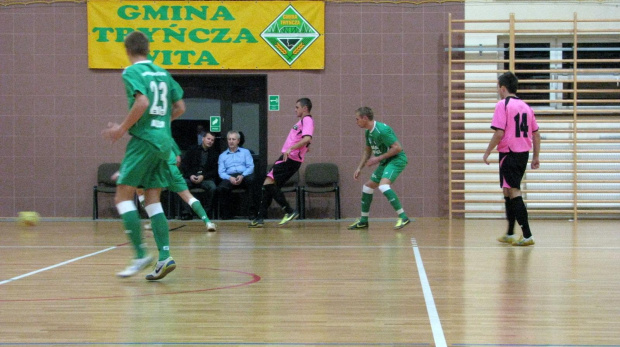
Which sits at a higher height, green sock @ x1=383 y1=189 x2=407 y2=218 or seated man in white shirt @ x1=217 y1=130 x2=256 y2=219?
seated man in white shirt @ x1=217 y1=130 x2=256 y2=219

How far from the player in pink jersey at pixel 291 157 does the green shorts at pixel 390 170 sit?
0.92 m

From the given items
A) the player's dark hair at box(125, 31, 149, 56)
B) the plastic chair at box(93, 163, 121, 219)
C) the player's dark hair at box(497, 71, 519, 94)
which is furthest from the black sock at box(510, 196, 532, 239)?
the plastic chair at box(93, 163, 121, 219)

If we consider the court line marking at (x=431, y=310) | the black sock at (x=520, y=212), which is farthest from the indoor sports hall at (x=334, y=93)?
the court line marking at (x=431, y=310)

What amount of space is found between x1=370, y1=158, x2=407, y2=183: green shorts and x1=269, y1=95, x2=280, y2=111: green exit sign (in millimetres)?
2852

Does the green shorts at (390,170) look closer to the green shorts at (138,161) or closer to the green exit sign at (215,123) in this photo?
the green exit sign at (215,123)

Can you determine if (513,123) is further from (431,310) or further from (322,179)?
(322,179)

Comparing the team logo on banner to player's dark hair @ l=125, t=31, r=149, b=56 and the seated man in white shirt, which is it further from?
player's dark hair @ l=125, t=31, r=149, b=56

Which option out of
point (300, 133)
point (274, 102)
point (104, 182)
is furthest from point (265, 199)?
point (104, 182)

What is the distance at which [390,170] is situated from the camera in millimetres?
8797

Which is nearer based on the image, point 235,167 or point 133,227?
point 133,227

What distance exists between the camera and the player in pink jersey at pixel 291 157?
29.8 feet

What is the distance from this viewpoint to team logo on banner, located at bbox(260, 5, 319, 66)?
36.9ft

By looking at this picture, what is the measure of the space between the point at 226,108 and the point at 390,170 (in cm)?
359

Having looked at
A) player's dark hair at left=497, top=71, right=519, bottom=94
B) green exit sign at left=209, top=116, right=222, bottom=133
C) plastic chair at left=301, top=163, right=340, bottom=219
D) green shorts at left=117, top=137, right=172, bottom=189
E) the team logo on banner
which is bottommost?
plastic chair at left=301, top=163, right=340, bottom=219
